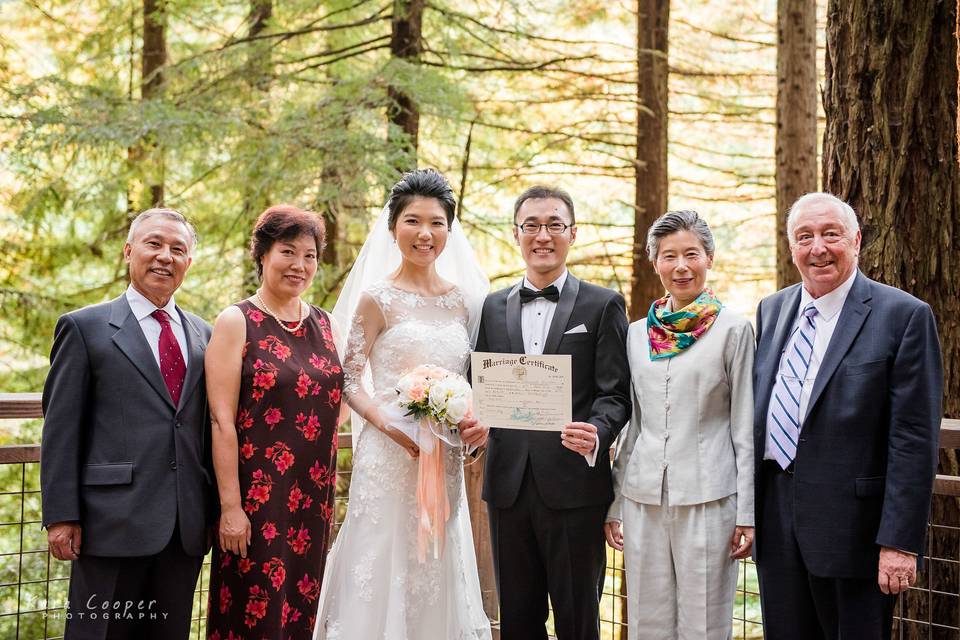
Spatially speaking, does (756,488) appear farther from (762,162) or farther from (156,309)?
(762,162)

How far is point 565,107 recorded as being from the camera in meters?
13.0

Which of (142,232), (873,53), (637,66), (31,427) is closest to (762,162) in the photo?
(637,66)

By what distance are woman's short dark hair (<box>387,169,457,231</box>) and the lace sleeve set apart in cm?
39

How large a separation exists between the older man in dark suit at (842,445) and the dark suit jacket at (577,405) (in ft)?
1.97

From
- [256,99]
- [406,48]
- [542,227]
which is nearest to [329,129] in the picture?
[256,99]

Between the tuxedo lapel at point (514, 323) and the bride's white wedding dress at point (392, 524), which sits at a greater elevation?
the tuxedo lapel at point (514, 323)

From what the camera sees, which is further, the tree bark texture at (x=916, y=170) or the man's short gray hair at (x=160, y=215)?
the tree bark texture at (x=916, y=170)

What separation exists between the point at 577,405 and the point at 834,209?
1.28 meters

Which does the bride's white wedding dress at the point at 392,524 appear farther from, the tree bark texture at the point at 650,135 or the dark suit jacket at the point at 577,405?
the tree bark texture at the point at 650,135

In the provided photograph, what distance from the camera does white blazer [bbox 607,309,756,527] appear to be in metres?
3.26

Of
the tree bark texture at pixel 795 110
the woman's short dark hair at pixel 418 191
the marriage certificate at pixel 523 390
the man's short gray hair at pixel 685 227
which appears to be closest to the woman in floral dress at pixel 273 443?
the woman's short dark hair at pixel 418 191

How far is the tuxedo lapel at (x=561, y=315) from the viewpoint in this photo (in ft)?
11.5

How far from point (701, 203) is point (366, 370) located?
10.9 metres

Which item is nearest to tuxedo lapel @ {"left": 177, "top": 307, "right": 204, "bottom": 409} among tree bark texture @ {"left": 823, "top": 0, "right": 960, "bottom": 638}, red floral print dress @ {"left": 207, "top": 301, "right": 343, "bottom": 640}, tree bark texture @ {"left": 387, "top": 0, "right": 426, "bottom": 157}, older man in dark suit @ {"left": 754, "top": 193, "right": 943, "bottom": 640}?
red floral print dress @ {"left": 207, "top": 301, "right": 343, "bottom": 640}
